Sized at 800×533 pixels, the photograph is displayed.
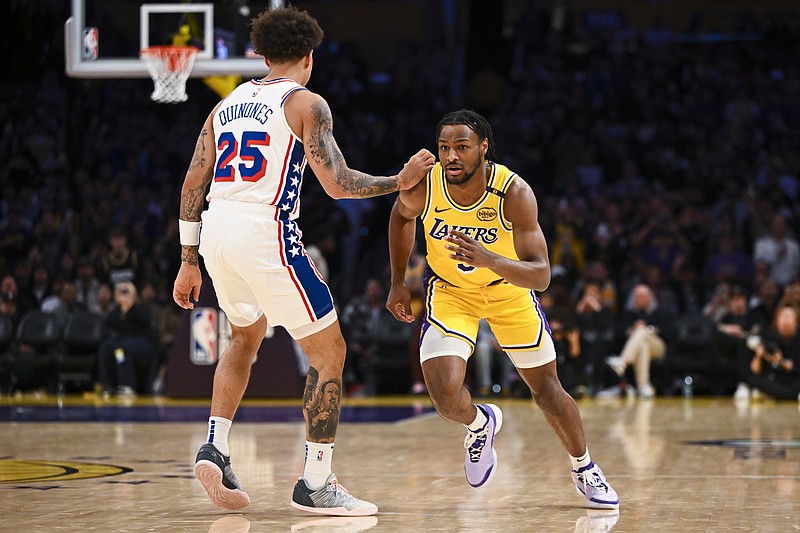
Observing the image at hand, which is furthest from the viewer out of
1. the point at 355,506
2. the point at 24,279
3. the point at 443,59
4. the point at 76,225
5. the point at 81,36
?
the point at 443,59

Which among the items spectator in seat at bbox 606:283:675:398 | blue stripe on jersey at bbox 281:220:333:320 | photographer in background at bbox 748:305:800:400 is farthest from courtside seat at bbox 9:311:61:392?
blue stripe on jersey at bbox 281:220:333:320

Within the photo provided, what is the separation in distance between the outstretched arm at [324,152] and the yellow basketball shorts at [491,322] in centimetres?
85

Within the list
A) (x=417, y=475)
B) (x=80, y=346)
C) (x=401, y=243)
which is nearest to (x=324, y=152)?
(x=401, y=243)

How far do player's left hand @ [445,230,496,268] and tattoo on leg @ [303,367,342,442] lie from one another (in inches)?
31.2

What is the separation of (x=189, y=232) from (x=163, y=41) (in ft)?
23.6

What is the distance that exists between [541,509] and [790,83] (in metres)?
16.1

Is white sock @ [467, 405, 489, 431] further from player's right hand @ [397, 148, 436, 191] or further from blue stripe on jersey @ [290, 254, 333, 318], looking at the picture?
player's right hand @ [397, 148, 436, 191]

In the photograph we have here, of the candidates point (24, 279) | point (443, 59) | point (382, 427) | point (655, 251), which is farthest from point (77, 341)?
point (443, 59)

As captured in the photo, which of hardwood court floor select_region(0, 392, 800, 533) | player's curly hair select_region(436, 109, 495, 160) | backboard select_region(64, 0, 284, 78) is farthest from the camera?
backboard select_region(64, 0, 284, 78)

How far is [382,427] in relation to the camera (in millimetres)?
10539

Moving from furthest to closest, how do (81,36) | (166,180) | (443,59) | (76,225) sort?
(443,59), (166,180), (76,225), (81,36)

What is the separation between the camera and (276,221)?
5.38m

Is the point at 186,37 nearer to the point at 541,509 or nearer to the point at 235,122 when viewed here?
the point at 235,122

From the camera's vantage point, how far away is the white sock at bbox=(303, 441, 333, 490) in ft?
17.8
